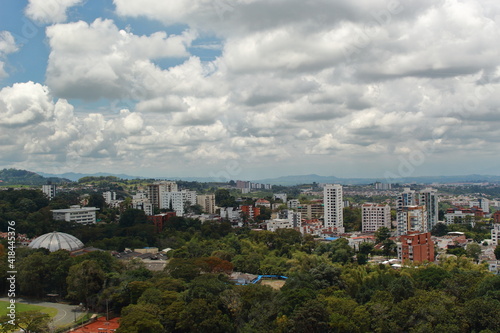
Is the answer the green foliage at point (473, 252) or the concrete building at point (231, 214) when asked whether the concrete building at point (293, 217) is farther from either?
the green foliage at point (473, 252)

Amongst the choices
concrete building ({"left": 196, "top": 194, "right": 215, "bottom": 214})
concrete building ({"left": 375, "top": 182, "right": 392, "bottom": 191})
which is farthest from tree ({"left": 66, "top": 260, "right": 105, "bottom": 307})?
concrete building ({"left": 375, "top": 182, "right": 392, "bottom": 191})

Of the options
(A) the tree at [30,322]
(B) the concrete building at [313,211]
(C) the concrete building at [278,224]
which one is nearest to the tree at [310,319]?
(A) the tree at [30,322]

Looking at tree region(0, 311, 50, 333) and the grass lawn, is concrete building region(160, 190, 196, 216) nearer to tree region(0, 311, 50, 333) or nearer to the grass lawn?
the grass lawn

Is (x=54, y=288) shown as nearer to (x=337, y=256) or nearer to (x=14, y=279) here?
(x=14, y=279)

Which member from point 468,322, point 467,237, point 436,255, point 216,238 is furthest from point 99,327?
point 467,237

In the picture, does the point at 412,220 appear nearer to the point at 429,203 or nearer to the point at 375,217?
the point at 375,217

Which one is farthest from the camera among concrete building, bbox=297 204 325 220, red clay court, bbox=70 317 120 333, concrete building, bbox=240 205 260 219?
concrete building, bbox=297 204 325 220
